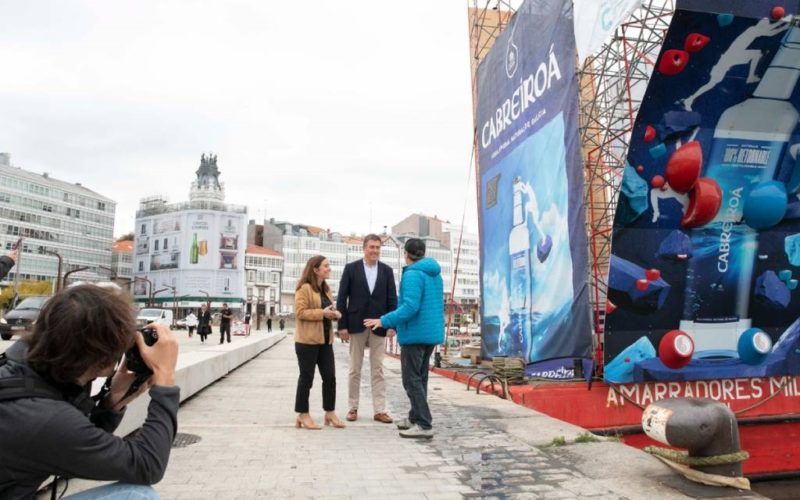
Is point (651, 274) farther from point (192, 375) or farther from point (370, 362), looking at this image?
point (192, 375)

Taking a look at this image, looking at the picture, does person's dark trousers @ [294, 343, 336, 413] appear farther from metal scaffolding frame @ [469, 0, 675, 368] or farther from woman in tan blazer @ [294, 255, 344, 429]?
metal scaffolding frame @ [469, 0, 675, 368]

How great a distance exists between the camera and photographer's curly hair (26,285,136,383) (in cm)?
154

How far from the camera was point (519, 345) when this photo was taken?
12453 millimetres

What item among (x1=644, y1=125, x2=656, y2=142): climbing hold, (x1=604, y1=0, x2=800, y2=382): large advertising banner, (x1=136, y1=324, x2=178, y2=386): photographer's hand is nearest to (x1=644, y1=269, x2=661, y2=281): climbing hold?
(x1=604, y1=0, x2=800, y2=382): large advertising banner

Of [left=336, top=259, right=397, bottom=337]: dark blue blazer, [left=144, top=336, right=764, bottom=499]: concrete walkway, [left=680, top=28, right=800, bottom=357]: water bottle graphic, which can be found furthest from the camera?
[left=680, top=28, right=800, bottom=357]: water bottle graphic

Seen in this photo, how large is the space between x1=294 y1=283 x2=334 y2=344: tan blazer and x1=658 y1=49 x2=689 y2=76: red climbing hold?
262 inches

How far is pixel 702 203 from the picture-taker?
9133 mm

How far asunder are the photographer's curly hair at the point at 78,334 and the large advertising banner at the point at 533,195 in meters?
8.86

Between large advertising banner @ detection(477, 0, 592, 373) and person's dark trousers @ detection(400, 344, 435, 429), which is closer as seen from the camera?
person's dark trousers @ detection(400, 344, 435, 429)

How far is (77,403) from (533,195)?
11034 mm

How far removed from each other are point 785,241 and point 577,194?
3886 millimetres

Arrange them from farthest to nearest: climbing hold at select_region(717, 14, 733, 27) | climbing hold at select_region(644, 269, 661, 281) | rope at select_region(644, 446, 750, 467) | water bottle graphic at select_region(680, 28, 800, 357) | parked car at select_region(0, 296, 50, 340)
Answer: parked car at select_region(0, 296, 50, 340), water bottle graphic at select_region(680, 28, 800, 357), climbing hold at select_region(644, 269, 661, 281), climbing hold at select_region(717, 14, 733, 27), rope at select_region(644, 446, 750, 467)

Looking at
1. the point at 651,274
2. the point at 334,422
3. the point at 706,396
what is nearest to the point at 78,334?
A: the point at 334,422

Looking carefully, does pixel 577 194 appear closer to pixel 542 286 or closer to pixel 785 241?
pixel 542 286
